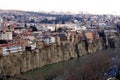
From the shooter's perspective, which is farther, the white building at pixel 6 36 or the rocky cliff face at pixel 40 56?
the white building at pixel 6 36

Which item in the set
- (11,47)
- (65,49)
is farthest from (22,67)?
(65,49)

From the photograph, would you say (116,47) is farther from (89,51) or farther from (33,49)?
(33,49)

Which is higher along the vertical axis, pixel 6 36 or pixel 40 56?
pixel 6 36

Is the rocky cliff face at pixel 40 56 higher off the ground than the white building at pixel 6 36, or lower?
lower

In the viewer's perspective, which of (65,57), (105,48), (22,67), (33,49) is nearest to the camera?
(22,67)

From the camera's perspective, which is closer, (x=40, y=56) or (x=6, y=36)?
(x=40, y=56)

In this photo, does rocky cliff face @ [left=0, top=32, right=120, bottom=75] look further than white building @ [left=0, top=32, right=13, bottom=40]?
No

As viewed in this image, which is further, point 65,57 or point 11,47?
point 65,57

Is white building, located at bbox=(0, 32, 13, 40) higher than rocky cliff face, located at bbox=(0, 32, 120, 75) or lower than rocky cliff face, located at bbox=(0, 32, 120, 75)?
higher
